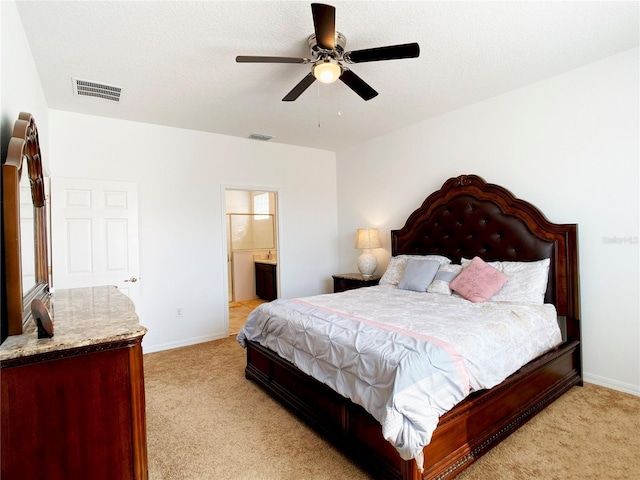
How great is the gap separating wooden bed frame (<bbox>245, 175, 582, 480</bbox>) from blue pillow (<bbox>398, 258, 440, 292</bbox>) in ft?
1.20

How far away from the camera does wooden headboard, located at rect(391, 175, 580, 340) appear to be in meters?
2.95

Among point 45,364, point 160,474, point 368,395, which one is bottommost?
point 160,474


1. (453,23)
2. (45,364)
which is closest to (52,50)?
(45,364)

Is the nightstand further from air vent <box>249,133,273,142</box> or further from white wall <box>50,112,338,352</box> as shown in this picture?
air vent <box>249,133,273,142</box>

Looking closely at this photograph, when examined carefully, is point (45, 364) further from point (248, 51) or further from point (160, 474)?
point (248, 51)

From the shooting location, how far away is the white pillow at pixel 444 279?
3342 mm

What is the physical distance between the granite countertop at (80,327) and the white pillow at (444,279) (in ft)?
8.74

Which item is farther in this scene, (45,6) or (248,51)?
(248,51)

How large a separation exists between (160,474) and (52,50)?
291 centimetres

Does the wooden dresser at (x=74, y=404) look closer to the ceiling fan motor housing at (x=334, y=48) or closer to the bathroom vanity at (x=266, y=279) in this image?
the ceiling fan motor housing at (x=334, y=48)

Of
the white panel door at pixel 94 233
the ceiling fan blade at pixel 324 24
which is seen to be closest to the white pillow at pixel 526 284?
the ceiling fan blade at pixel 324 24

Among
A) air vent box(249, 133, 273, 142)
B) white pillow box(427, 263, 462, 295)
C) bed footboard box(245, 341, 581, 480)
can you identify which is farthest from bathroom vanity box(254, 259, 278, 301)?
bed footboard box(245, 341, 581, 480)

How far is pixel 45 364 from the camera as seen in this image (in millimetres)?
1150

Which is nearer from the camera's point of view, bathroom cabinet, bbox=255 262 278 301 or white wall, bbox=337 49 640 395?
white wall, bbox=337 49 640 395
